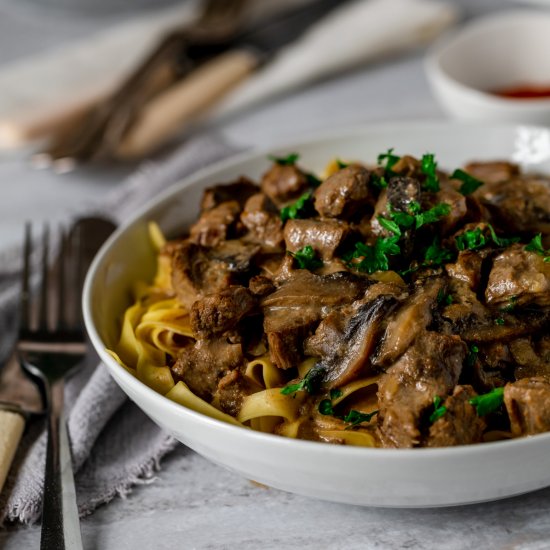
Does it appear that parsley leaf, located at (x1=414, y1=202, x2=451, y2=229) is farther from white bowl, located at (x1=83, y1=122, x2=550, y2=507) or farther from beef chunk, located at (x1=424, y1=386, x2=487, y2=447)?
white bowl, located at (x1=83, y1=122, x2=550, y2=507)

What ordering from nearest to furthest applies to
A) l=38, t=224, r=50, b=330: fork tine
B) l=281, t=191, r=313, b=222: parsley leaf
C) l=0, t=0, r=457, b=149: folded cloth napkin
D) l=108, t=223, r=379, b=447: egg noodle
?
l=108, t=223, r=379, b=447: egg noodle, l=281, t=191, r=313, b=222: parsley leaf, l=38, t=224, r=50, b=330: fork tine, l=0, t=0, r=457, b=149: folded cloth napkin

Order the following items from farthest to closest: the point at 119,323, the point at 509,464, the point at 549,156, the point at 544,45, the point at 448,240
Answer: the point at 544,45, the point at 549,156, the point at 119,323, the point at 448,240, the point at 509,464

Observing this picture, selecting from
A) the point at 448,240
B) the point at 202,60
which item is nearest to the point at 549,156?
the point at 448,240

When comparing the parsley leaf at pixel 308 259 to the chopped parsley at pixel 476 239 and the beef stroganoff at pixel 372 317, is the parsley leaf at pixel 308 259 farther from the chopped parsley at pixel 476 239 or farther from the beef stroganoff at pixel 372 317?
the chopped parsley at pixel 476 239

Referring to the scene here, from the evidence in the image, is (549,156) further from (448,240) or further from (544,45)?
(544,45)

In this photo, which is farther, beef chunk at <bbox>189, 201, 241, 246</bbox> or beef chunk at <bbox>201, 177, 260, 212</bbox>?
→ beef chunk at <bbox>201, 177, 260, 212</bbox>

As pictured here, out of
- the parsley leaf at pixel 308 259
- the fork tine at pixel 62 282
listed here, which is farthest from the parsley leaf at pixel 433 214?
the fork tine at pixel 62 282

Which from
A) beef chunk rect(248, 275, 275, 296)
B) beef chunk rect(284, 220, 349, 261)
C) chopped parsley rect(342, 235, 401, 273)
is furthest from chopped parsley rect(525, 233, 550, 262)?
beef chunk rect(248, 275, 275, 296)
